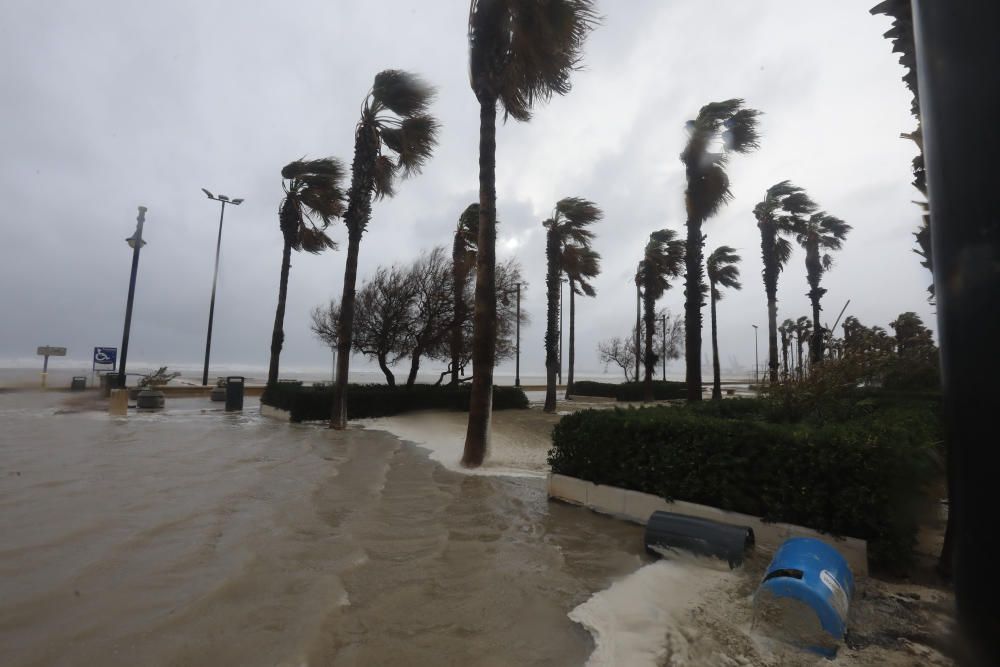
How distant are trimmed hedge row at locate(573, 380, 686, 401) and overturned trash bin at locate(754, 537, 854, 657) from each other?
27004 mm

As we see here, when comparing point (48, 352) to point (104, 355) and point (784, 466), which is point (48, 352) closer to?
point (104, 355)

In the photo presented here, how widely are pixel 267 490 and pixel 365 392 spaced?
32.2ft

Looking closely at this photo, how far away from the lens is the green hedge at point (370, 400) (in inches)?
562

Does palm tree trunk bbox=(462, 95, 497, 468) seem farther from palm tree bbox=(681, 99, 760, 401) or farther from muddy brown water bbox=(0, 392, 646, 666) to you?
palm tree bbox=(681, 99, 760, 401)

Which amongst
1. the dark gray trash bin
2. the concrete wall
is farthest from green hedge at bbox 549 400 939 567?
the dark gray trash bin

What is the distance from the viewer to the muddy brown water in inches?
109

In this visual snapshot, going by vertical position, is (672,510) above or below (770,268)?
below

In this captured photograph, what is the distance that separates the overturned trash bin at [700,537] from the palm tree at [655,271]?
22.5 metres

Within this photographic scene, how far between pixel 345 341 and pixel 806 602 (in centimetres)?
1149

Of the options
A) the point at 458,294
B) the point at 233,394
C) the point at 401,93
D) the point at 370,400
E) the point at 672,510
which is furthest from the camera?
the point at 458,294

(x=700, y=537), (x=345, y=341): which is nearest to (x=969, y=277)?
(x=700, y=537)

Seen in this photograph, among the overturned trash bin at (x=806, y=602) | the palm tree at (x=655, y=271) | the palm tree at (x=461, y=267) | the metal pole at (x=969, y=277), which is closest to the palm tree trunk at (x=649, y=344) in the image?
the palm tree at (x=655, y=271)

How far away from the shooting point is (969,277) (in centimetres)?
64

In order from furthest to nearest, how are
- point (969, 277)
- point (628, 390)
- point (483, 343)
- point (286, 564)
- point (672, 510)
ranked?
point (628, 390) < point (483, 343) < point (672, 510) < point (286, 564) < point (969, 277)
